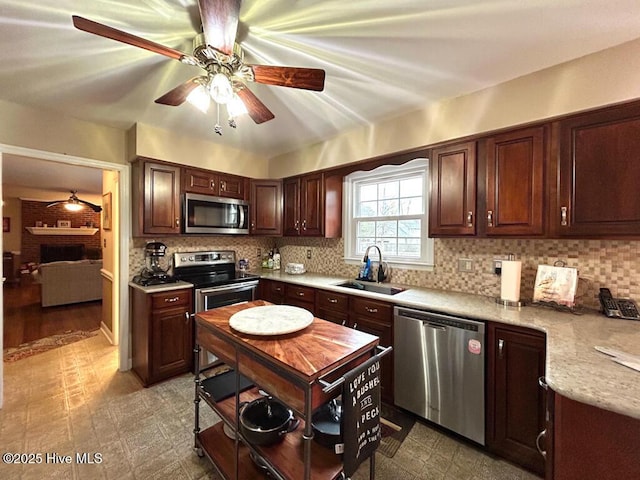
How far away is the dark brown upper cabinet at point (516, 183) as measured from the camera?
1787 mm

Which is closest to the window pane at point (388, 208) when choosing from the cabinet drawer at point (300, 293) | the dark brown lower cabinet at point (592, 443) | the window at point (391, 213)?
the window at point (391, 213)

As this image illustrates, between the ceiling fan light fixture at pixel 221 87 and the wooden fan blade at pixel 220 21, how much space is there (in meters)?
0.12

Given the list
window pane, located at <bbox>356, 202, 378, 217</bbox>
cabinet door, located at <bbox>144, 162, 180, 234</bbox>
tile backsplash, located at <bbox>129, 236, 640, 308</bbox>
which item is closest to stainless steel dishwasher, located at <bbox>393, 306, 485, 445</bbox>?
tile backsplash, located at <bbox>129, 236, 640, 308</bbox>

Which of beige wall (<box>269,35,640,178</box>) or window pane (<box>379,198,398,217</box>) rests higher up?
beige wall (<box>269,35,640,178</box>)

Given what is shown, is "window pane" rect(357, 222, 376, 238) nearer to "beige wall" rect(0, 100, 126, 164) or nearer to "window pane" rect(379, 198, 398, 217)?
"window pane" rect(379, 198, 398, 217)

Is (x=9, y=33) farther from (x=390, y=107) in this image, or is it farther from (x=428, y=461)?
(x=428, y=461)

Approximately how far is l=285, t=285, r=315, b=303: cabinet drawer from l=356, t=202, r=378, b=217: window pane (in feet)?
3.71

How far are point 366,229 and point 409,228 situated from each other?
545 millimetres

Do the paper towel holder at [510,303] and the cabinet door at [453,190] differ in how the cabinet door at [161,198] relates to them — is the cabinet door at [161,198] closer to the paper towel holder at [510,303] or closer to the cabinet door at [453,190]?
the cabinet door at [453,190]

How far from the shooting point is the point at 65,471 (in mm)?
1612

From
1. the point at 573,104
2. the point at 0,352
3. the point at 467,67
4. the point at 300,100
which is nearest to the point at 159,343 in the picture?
the point at 0,352

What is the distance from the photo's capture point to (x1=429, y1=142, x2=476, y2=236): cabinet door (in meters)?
2.07

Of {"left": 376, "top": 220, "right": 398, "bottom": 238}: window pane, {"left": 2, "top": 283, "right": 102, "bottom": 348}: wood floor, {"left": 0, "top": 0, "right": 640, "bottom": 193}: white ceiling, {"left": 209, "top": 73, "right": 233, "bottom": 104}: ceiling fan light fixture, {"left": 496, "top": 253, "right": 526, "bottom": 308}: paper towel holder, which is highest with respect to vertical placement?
{"left": 0, "top": 0, "right": 640, "bottom": 193}: white ceiling

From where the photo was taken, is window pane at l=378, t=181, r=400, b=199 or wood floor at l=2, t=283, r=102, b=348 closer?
window pane at l=378, t=181, r=400, b=199
